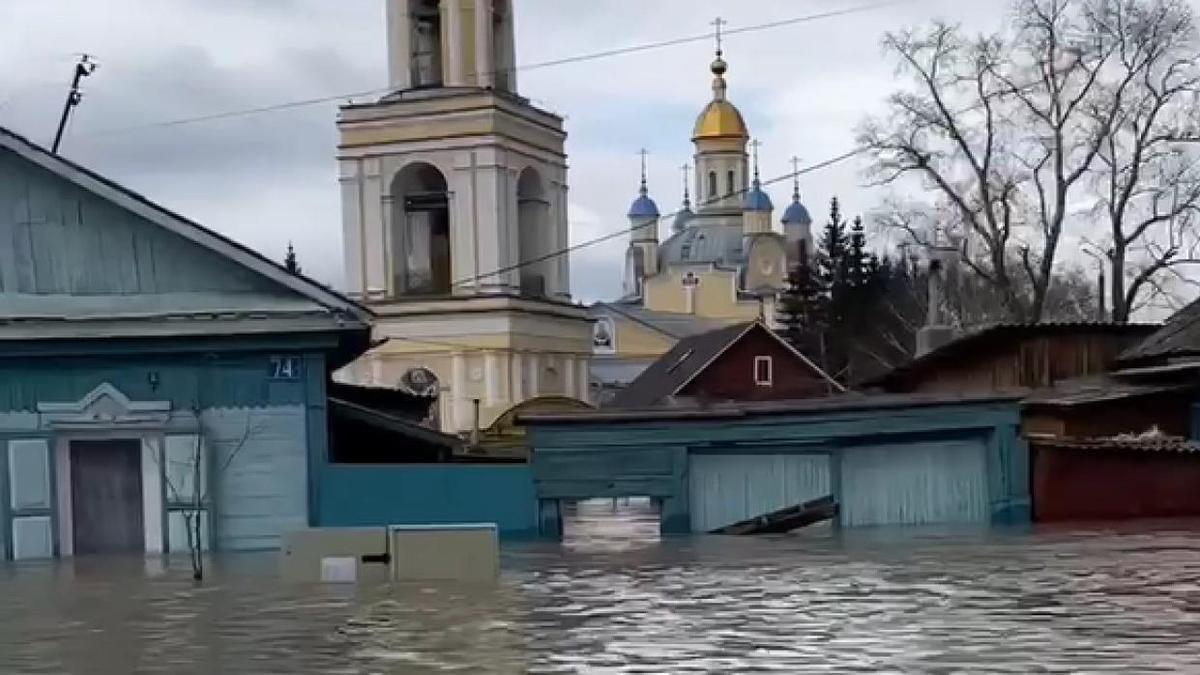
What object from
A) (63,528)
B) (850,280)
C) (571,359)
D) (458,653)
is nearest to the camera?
(458,653)

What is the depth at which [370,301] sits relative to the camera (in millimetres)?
64875

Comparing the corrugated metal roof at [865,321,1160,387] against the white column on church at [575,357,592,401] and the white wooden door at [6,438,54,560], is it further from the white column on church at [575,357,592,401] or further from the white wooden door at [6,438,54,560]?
the white column on church at [575,357,592,401]

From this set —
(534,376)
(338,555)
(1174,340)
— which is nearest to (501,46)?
(534,376)

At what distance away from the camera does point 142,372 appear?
27.2 m

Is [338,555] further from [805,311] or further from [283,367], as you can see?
[805,311]

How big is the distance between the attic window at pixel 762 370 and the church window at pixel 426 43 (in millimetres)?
16564

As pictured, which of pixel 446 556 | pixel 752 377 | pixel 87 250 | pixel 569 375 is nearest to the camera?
pixel 446 556

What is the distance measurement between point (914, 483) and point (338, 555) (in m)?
11.6

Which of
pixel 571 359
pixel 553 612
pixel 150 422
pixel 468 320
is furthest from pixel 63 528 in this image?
pixel 571 359

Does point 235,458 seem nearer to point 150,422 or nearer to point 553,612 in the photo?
point 150,422

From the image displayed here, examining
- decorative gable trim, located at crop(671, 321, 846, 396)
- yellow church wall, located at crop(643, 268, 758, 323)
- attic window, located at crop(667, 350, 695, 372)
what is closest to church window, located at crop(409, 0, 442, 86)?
attic window, located at crop(667, 350, 695, 372)

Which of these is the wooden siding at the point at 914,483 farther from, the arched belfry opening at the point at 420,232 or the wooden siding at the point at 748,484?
the arched belfry opening at the point at 420,232

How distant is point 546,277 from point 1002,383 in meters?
32.4

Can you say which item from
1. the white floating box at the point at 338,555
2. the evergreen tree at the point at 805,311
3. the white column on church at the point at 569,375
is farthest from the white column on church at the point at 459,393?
the white floating box at the point at 338,555
